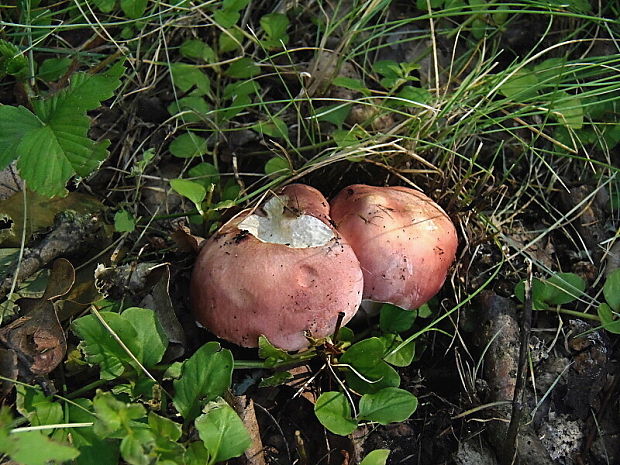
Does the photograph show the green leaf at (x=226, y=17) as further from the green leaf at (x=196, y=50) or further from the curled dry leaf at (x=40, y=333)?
the curled dry leaf at (x=40, y=333)

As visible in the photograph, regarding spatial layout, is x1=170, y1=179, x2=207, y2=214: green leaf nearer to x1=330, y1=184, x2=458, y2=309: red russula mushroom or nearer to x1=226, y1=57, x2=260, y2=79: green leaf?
x1=330, y1=184, x2=458, y2=309: red russula mushroom

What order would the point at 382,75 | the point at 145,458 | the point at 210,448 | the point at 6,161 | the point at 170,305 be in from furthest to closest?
the point at 382,75, the point at 170,305, the point at 6,161, the point at 210,448, the point at 145,458

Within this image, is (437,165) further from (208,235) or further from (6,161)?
(6,161)

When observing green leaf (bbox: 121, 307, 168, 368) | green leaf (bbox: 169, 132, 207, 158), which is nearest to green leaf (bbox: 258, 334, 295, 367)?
green leaf (bbox: 121, 307, 168, 368)

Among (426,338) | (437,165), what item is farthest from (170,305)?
(437,165)

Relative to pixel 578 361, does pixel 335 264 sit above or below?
above

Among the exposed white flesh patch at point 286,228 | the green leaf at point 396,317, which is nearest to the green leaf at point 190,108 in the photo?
the exposed white flesh patch at point 286,228

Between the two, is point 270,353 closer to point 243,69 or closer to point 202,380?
point 202,380
